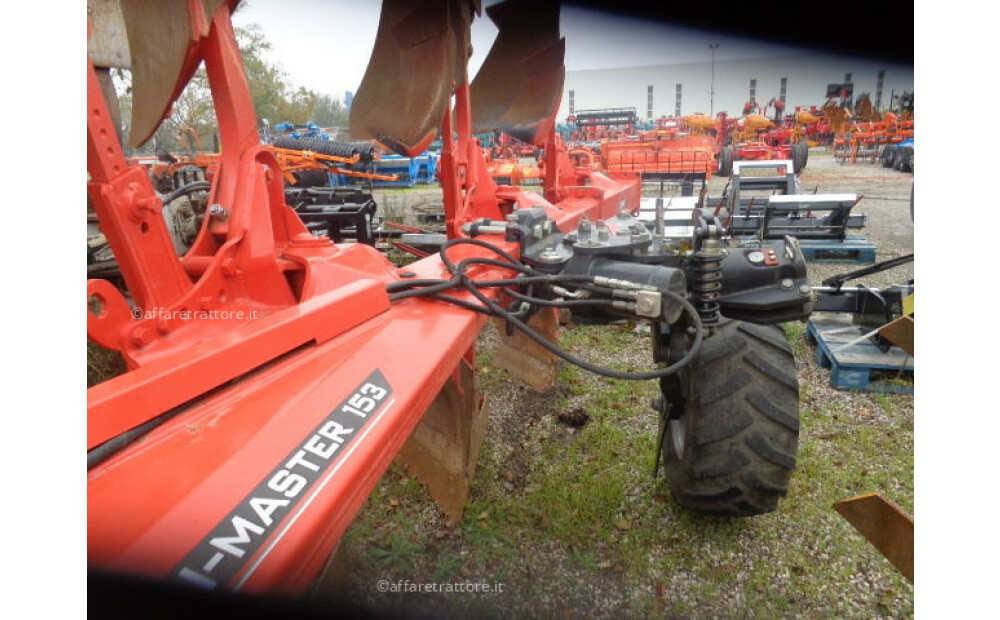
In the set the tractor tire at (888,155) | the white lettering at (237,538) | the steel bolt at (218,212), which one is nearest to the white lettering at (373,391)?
the white lettering at (237,538)

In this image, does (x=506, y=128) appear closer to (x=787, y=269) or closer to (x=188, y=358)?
(x=787, y=269)

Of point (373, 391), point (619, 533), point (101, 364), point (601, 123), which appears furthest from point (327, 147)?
point (601, 123)

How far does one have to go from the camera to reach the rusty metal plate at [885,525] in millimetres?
1123

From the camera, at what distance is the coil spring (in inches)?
70.1

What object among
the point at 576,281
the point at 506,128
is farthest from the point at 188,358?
the point at 506,128

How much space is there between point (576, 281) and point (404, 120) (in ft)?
5.14

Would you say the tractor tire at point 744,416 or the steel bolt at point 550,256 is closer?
the tractor tire at point 744,416

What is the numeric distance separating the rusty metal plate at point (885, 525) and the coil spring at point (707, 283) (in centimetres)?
77

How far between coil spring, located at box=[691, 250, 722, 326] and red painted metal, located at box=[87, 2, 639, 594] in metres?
0.68

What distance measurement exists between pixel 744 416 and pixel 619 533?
91cm

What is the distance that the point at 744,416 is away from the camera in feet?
5.63

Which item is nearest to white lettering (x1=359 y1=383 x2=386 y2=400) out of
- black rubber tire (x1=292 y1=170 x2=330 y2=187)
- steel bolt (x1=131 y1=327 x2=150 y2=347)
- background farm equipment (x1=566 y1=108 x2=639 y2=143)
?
steel bolt (x1=131 y1=327 x2=150 y2=347)

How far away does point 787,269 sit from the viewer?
1921 mm

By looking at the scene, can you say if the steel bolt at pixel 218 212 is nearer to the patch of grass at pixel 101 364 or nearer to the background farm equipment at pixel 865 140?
the patch of grass at pixel 101 364
